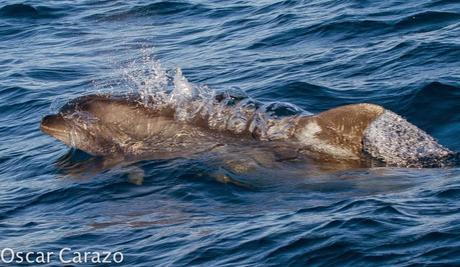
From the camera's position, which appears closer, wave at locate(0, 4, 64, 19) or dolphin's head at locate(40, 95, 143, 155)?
dolphin's head at locate(40, 95, 143, 155)

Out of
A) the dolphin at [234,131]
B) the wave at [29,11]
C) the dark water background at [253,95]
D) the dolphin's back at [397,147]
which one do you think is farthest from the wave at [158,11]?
the dolphin's back at [397,147]

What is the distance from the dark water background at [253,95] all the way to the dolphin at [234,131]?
424 mm

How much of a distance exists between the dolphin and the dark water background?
424mm

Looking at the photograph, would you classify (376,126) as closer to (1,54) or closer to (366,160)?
(366,160)

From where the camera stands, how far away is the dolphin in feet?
41.3

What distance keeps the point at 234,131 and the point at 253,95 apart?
310 cm

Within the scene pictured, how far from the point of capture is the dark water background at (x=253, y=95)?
1009 cm

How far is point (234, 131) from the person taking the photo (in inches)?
522

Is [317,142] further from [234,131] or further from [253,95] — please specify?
[253,95]

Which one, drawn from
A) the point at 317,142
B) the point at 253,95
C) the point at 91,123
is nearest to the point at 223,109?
the point at 317,142

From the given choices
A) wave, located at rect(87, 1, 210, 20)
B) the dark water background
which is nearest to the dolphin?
the dark water background

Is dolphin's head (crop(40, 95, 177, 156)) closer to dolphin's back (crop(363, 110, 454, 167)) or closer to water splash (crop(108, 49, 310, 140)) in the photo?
water splash (crop(108, 49, 310, 140))

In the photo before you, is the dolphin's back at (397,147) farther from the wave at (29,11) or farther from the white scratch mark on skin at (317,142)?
the wave at (29,11)

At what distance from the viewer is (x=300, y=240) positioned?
392 inches
